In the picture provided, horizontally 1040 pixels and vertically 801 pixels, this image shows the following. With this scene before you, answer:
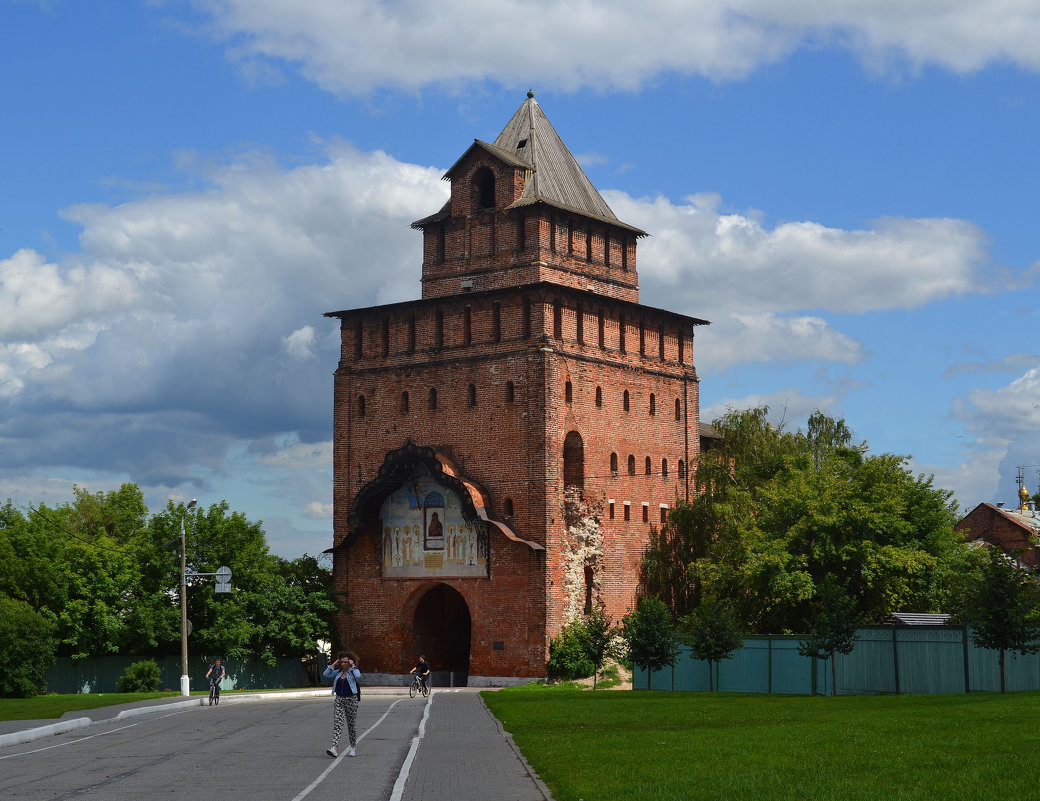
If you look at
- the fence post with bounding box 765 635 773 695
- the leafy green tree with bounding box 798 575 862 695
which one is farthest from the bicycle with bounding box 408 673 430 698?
the leafy green tree with bounding box 798 575 862 695

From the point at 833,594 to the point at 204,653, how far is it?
27343 mm

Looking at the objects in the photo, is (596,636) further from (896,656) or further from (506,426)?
(896,656)

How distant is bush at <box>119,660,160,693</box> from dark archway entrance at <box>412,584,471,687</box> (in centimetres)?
1041

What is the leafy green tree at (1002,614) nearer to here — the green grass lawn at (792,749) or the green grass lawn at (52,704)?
the green grass lawn at (792,749)

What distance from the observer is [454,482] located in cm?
5119

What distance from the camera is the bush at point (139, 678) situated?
2016 inches

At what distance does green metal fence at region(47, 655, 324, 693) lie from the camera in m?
54.2

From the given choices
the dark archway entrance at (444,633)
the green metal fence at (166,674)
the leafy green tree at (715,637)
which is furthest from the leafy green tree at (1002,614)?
the green metal fence at (166,674)

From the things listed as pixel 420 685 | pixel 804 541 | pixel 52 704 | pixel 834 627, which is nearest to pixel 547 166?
pixel 804 541

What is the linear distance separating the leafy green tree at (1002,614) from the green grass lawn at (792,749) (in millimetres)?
4068

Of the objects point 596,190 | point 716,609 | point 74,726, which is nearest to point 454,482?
point 716,609

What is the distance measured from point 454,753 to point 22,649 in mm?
31010

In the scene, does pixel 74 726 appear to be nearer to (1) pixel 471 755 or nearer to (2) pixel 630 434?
(1) pixel 471 755

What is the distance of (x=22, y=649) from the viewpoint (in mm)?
47781
